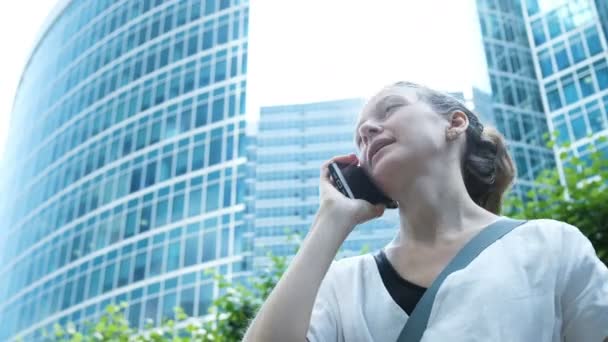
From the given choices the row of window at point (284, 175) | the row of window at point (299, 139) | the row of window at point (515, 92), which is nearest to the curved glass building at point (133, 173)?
the row of window at point (284, 175)

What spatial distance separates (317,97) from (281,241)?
28.7 ft

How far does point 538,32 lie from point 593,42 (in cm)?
346

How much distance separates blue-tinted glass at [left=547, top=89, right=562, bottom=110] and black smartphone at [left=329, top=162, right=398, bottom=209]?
33060 mm

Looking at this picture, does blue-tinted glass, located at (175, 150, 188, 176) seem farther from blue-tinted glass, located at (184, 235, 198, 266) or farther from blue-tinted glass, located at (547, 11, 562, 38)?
blue-tinted glass, located at (547, 11, 562, 38)

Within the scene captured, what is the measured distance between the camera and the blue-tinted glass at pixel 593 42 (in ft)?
102

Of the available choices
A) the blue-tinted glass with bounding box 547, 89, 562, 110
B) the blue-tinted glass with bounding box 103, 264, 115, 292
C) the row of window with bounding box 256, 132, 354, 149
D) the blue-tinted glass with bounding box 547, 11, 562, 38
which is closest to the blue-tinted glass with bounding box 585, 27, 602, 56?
the blue-tinted glass with bounding box 547, 11, 562, 38

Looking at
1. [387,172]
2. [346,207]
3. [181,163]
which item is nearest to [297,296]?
[346,207]

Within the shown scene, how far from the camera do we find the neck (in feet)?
4.65

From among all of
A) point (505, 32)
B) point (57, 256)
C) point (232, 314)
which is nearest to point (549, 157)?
point (505, 32)

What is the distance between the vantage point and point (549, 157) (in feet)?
104

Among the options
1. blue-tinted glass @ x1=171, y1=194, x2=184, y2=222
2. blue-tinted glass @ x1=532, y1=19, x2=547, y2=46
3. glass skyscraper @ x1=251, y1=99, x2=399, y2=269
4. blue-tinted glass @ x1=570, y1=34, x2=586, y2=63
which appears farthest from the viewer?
glass skyscraper @ x1=251, y1=99, x2=399, y2=269

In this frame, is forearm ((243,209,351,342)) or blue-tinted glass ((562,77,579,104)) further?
blue-tinted glass ((562,77,579,104))

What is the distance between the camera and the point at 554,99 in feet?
107

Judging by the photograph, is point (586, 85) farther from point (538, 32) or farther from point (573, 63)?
point (538, 32)
